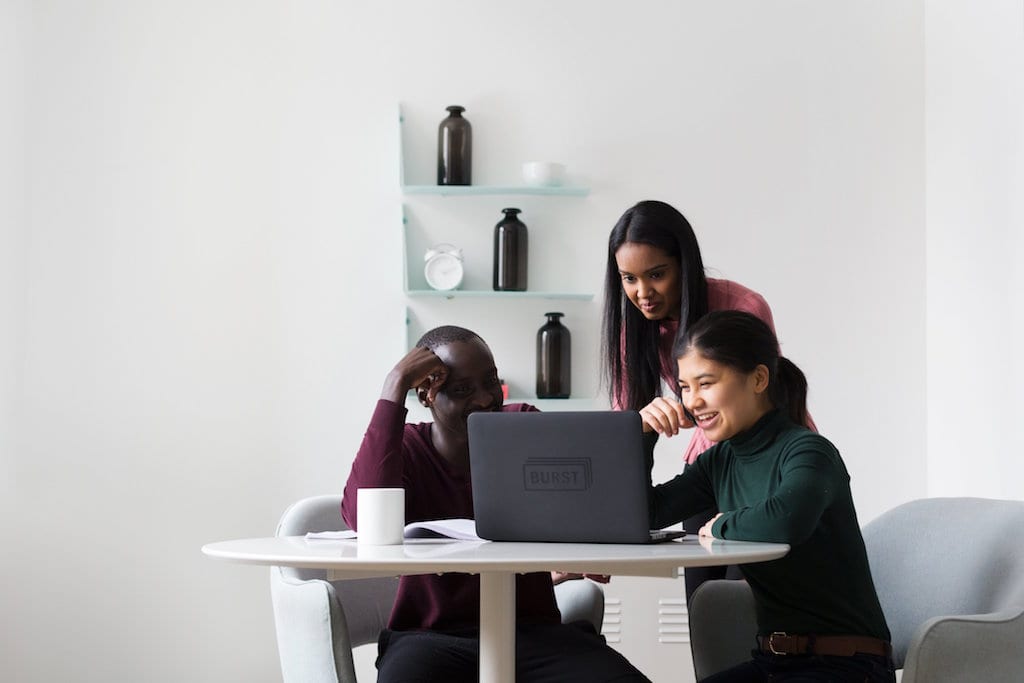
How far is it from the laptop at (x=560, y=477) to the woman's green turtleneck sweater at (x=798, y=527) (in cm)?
19

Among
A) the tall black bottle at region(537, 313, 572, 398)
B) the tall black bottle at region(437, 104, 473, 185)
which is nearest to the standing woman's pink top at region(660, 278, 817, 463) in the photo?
the tall black bottle at region(537, 313, 572, 398)

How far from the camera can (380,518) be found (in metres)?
1.53

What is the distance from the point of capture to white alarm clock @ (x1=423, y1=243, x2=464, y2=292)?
138 inches

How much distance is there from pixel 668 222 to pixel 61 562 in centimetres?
224

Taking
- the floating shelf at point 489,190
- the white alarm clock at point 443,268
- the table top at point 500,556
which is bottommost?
the table top at point 500,556

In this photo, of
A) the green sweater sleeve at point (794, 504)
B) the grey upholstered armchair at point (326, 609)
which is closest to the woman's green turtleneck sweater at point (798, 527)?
the green sweater sleeve at point (794, 504)

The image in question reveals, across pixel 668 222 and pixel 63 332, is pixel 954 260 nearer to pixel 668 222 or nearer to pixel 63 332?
pixel 668 222

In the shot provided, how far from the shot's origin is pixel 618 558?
49.2 inches

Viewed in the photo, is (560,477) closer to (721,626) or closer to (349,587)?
(721,626)

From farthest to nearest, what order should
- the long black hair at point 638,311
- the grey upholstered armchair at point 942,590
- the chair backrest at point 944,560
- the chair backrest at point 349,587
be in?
the long black hair at point 638,311
the chair backrest at point 349,587
the chair backrest at point 944,560
the grey upholstered armchair at point 942,590

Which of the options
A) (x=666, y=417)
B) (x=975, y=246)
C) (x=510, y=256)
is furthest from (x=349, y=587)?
(x=975, y=246)

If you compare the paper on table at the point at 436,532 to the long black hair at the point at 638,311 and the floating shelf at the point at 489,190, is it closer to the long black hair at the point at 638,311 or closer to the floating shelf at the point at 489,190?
the long black hair at the point at 638,311

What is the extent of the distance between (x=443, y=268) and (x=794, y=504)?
6.80 ft

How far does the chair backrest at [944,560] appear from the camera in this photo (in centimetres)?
195
